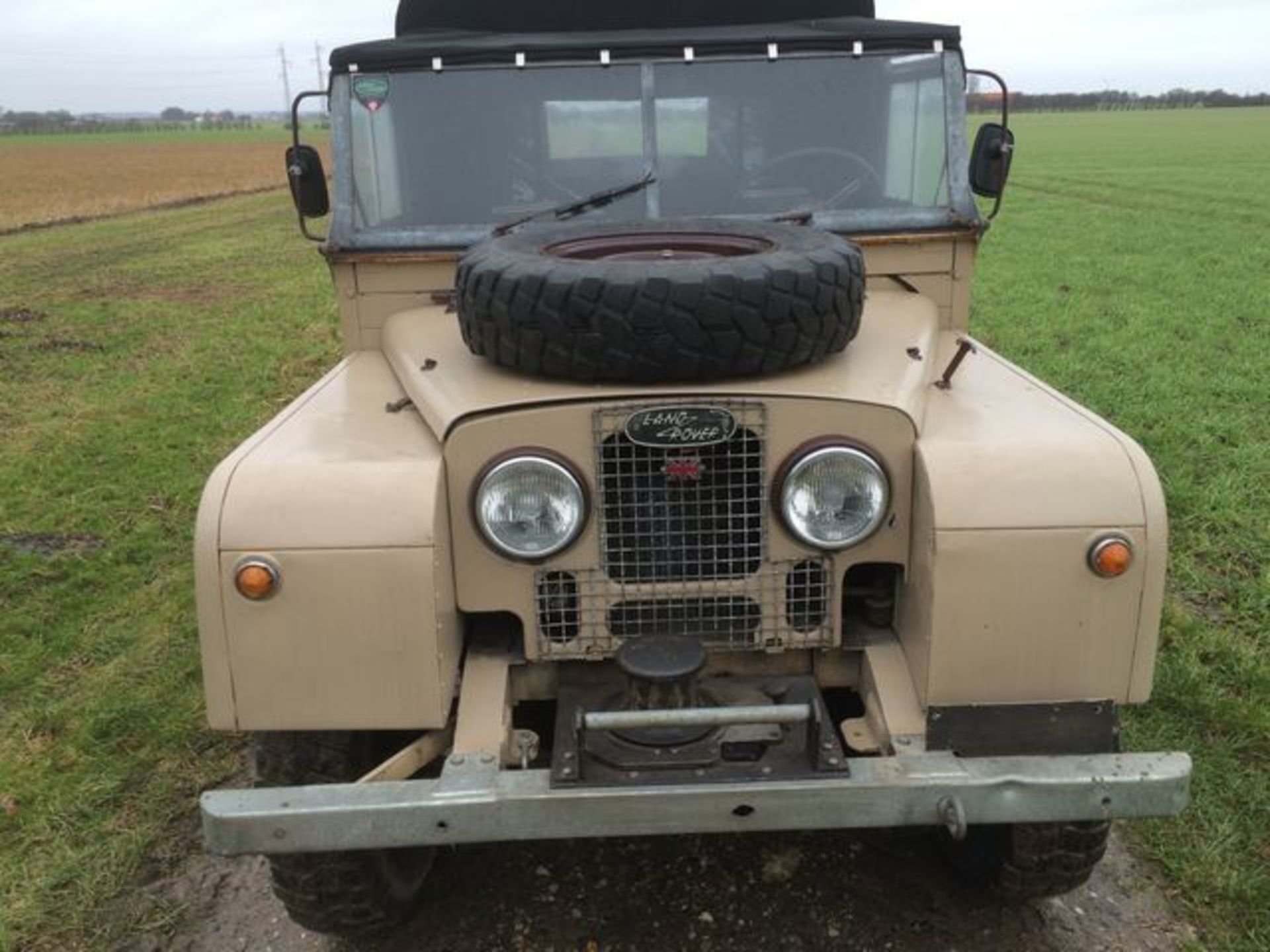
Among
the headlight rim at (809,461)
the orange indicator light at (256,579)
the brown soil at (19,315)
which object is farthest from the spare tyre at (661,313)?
the brown soil at (19,315)

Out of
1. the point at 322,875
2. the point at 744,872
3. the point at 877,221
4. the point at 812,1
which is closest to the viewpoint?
the point at 322,875

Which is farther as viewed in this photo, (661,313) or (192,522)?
(192,522)

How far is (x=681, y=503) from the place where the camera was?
2850 mm

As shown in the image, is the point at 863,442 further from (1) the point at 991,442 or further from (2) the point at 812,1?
(2) the point at 812,1

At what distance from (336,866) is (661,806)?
3.34ft

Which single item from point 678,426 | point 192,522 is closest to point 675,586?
point 678,426

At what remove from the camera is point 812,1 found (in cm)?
460

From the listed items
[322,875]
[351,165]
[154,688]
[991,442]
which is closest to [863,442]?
[991,442]

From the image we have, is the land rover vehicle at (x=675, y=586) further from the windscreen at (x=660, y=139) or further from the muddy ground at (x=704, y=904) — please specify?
the windscreen at (x=660, y=139)

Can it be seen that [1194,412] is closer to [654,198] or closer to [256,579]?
[654,198]

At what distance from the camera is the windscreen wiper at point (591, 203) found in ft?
12.7

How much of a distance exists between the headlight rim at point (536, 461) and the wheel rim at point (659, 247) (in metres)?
0.73

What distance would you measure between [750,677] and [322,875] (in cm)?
121

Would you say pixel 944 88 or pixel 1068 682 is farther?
pixel 944 88
